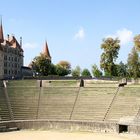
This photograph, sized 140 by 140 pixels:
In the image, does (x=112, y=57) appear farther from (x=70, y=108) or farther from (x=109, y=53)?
(x=70, y=108)

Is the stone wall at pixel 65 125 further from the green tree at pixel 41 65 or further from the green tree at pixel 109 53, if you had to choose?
the green tree at pixel 41 65

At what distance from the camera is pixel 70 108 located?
1475 inches

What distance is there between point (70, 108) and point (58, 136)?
22.1ft

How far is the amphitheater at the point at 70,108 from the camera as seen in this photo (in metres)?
33.5

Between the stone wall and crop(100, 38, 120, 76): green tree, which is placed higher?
crop(100, 38, 120, 76): green tree

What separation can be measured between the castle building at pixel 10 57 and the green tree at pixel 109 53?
22.2 m

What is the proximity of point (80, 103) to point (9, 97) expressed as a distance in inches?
296

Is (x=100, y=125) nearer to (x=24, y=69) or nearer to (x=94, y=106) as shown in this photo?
(x=94, y=106)

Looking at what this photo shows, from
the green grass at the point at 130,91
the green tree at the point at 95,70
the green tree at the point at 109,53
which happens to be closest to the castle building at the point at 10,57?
the green tree at the point at 95,70

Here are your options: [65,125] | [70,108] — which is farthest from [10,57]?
[65,125]

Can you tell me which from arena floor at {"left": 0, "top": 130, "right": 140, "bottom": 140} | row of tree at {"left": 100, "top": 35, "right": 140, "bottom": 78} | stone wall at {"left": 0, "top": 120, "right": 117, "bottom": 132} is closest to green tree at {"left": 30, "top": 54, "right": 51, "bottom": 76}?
row of tree at {"left": 100, "top": 35, "right": 140, "bottom": 78}

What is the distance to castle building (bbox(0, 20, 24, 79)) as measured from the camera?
78.0 metres

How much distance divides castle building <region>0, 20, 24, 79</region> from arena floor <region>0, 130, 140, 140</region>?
43223 mm

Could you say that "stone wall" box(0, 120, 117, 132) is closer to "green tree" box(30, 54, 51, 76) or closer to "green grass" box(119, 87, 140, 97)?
"green grass" box(119, 87, 140, 97)
